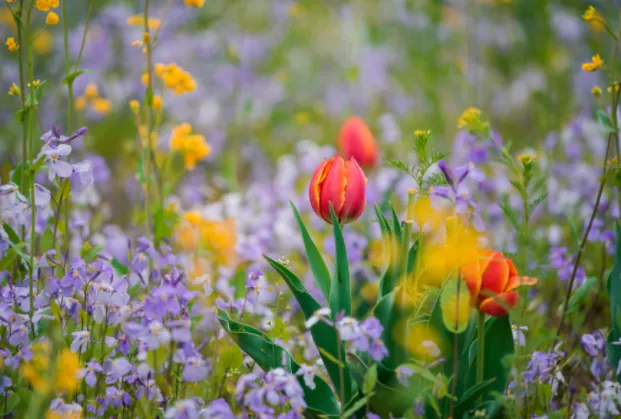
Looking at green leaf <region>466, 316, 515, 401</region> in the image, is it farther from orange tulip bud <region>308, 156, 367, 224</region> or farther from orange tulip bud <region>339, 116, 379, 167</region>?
orange tulip bud <region>339, 116, 379, 167</region>

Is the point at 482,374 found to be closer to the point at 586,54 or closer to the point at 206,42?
the point at 206,42

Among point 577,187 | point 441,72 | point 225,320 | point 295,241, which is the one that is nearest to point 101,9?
point 441,72

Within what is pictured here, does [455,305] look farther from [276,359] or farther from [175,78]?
[175,78]

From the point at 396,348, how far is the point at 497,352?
0.62 feet

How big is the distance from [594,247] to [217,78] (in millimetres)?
3053

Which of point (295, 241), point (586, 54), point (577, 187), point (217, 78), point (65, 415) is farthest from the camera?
point (586, 54)

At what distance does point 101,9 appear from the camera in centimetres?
480

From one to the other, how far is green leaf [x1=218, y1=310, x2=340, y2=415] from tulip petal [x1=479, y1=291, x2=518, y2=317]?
1.14 feet

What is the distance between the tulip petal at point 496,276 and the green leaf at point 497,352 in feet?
0.37

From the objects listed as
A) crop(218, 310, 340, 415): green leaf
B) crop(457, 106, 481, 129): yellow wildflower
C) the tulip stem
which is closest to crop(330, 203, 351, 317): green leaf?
crop(218, 310, 340, 415): green leaf

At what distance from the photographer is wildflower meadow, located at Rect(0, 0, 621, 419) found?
3.85 feet

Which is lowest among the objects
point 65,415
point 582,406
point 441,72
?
point 582,406

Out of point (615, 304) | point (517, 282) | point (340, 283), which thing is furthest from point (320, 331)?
point (615, 304)

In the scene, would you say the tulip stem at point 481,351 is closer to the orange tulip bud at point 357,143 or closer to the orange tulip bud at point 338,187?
the orange tulip bud at point 338,187
